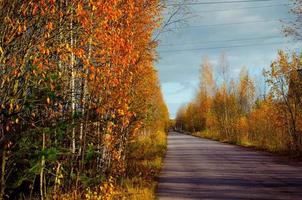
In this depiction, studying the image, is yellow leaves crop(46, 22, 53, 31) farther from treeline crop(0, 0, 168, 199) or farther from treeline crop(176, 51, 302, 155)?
treeline crop(176, 51, 302, 155)

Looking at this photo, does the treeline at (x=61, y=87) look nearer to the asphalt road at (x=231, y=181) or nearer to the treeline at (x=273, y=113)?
the asphalt road at (x=231, y=181)

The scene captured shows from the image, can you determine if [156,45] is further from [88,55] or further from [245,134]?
Result: [245,134]

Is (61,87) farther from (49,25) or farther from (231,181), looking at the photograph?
(231,181)

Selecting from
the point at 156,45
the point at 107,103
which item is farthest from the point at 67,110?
the point at 156,45

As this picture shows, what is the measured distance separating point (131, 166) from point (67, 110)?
826 cm

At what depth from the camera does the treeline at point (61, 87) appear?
280 inches

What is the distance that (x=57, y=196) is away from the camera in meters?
9.59

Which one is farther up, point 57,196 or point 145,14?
point 145,14

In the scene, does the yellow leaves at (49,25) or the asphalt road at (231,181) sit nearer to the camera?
the yellow leaves at (49,25)

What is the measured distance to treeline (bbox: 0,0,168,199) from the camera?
711cm

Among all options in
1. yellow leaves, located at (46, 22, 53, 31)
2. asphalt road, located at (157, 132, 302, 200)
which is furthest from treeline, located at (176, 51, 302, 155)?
yellow leaves, located at (46, 22, 53, 31)

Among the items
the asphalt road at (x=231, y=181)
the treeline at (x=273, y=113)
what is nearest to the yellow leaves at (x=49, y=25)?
the asphalt road at (x=231, y=181)

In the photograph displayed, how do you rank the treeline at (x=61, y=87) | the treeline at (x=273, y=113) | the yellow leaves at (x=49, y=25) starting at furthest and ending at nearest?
1. the treeline at (x=273, y=113)
2. the treeline at (x=61, y=87)
3. the yellow leaves at (x=49, y=25)

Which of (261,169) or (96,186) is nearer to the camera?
(96,186)
